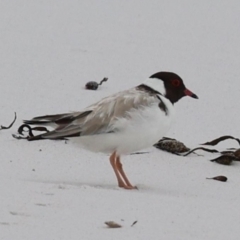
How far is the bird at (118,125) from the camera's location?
16.9 ft

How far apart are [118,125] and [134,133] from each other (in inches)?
4.5

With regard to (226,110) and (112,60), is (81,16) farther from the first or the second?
(226,110)

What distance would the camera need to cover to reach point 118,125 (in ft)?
16.9

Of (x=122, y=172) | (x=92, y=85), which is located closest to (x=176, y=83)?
(x=122, y=172)

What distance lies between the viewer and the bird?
5141mm

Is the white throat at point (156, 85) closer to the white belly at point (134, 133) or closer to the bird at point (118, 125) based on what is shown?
the bird at point (118, 125)

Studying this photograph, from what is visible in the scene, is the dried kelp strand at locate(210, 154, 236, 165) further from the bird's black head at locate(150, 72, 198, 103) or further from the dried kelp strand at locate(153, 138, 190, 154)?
the bird's black head at locate(150, 72, 198, 103)

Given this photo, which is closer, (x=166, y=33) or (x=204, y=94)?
(x=204, y=94)

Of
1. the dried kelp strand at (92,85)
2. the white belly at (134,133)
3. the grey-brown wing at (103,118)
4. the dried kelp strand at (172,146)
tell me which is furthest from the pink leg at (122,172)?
the dried kelp strand at (92,85)

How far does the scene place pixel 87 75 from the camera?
764cm

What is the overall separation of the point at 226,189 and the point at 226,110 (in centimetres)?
192

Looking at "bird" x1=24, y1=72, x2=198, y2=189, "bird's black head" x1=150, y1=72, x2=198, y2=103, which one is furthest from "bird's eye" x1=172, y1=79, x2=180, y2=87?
"bird" x1=24, y1=72, x2=198, y2=189

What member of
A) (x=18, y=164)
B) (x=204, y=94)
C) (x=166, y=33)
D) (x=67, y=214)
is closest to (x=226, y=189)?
(x=18, y=164)

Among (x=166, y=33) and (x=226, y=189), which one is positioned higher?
(x=166, y=33)
